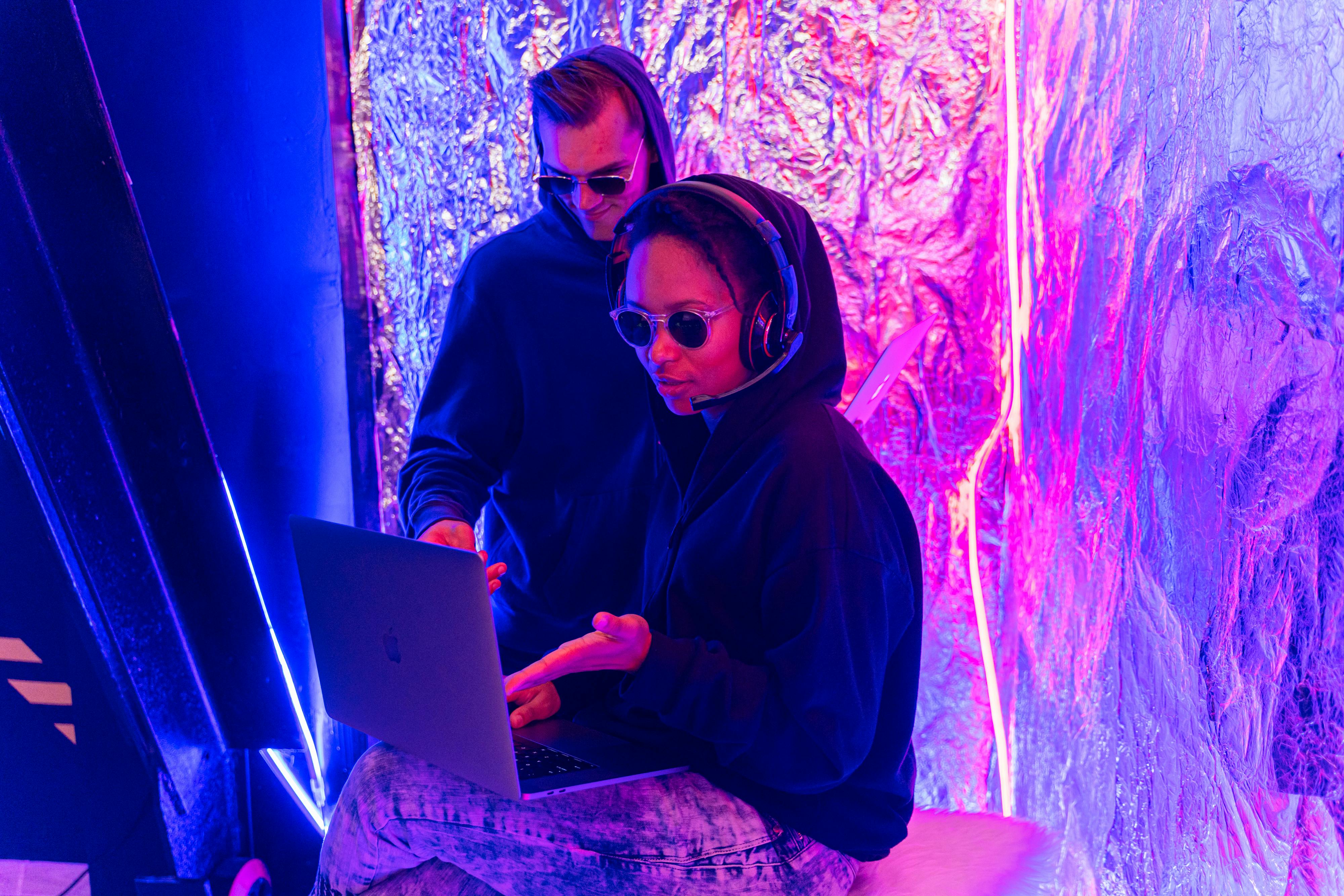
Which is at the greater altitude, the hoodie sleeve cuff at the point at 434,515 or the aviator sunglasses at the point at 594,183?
the aviator sunglasses at the point at 594,183

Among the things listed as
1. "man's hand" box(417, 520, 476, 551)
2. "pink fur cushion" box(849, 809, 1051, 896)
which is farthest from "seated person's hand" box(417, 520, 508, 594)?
"pink fur cushion" box(849, 809, 1051, 896)

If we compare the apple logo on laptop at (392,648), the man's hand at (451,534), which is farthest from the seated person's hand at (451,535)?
the apple logo on laptop at (392,648)

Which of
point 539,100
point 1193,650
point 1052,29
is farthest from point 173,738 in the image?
point 1052,29

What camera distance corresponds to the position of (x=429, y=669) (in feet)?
3.27

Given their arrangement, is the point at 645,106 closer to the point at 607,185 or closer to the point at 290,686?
the point at 607,185

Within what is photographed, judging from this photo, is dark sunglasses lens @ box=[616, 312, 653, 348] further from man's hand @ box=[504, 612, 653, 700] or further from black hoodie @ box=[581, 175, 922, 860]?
man's hand @ box=[504, 612, 653, 700]

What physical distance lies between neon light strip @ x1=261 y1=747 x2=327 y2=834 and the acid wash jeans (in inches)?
46.3

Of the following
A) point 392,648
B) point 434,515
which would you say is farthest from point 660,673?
point 434,515

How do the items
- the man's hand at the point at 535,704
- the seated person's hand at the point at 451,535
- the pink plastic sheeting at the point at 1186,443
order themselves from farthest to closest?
the seated person's hand at the point at 451,535
the man's hand at the point at 535,704
the pink plastic sheeting at the point at 1186,443

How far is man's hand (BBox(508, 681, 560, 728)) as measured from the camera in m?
1.16

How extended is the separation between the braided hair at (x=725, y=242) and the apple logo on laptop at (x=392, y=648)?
515mm

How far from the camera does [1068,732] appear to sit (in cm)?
146

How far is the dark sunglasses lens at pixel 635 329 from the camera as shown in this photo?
3.56 feet

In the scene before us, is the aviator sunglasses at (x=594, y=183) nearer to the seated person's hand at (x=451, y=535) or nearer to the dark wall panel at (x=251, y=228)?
the seated person's hand at (x=451, y=535)
